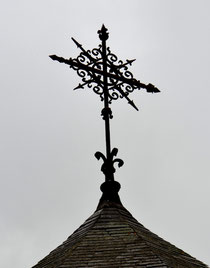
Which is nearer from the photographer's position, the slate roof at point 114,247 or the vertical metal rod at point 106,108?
the slate roof at point 114,247

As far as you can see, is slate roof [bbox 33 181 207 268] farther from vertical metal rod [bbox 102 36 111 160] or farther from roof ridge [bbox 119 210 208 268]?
vertical metal rod [bbox 102 36 111 160]

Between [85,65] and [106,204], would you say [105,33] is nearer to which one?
[85,65]

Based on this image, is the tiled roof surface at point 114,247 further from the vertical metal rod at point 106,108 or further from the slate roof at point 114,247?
the vertical metal rod at point 106,108

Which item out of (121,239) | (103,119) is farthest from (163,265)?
(103,119)

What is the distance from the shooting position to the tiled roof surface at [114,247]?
9.49m

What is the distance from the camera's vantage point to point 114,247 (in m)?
9.80

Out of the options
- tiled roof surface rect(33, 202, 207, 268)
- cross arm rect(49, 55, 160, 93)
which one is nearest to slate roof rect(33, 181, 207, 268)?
tiled roof surface rect(33, 202, 207, 268)

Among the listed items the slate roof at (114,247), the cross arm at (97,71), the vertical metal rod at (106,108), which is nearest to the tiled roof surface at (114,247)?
the slate roof at (114,247)

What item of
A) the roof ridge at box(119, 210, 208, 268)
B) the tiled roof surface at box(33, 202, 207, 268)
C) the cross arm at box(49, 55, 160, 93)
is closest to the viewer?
the tiled roof surface at box(33, 202, 207, 268)

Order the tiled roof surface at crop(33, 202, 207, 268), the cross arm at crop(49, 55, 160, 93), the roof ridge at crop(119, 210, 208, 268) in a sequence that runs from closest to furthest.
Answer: the tiled roof surface at crop(33, 202, 207, 268) < the roof ridge at crop(119, 210, 208, 268) < the cross arm at crop(49, 55, 160, 93)

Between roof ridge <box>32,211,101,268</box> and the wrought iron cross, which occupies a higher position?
the wrought iron cross

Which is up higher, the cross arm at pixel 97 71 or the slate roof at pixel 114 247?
the cross arm at pixel 97 71

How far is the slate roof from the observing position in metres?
9.49

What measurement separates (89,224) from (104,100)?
211 cm
